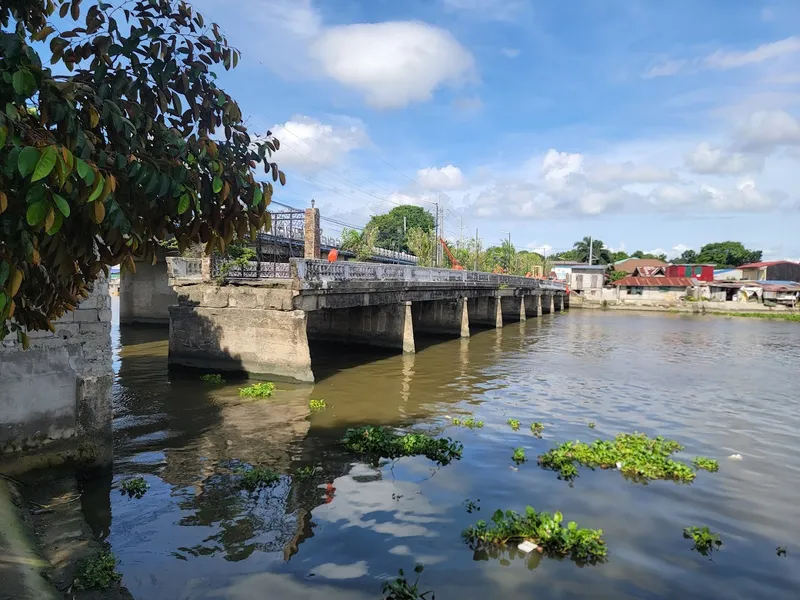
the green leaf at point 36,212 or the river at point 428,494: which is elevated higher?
the green leaf at point 36,212

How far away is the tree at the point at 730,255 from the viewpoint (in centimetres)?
9888

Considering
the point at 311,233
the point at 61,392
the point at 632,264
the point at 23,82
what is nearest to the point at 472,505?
the point at 61,392

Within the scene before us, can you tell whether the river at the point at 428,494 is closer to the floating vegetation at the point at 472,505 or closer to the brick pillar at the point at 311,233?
the floating vegetation at the point at 472,505

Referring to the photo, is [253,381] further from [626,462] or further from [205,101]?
[205,101]

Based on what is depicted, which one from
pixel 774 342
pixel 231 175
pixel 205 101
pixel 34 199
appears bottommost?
pixel 774 342

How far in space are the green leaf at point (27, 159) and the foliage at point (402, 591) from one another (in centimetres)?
507

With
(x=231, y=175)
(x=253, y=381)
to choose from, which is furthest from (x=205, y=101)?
(x=253, y=381)

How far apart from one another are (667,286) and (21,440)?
8203 centimetres

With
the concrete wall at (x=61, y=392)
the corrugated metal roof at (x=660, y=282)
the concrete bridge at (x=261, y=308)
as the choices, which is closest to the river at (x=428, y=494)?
the concrete wall at (x=61, y=392)

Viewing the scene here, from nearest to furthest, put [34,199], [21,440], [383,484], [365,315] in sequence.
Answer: [34,199], [21,440], [383,484], [365,315]

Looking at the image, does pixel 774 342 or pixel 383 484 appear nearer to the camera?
pixel 383 484

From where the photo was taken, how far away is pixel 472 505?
25.8 ft

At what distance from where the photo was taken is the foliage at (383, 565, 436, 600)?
18.2 feet

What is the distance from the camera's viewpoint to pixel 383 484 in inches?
343
